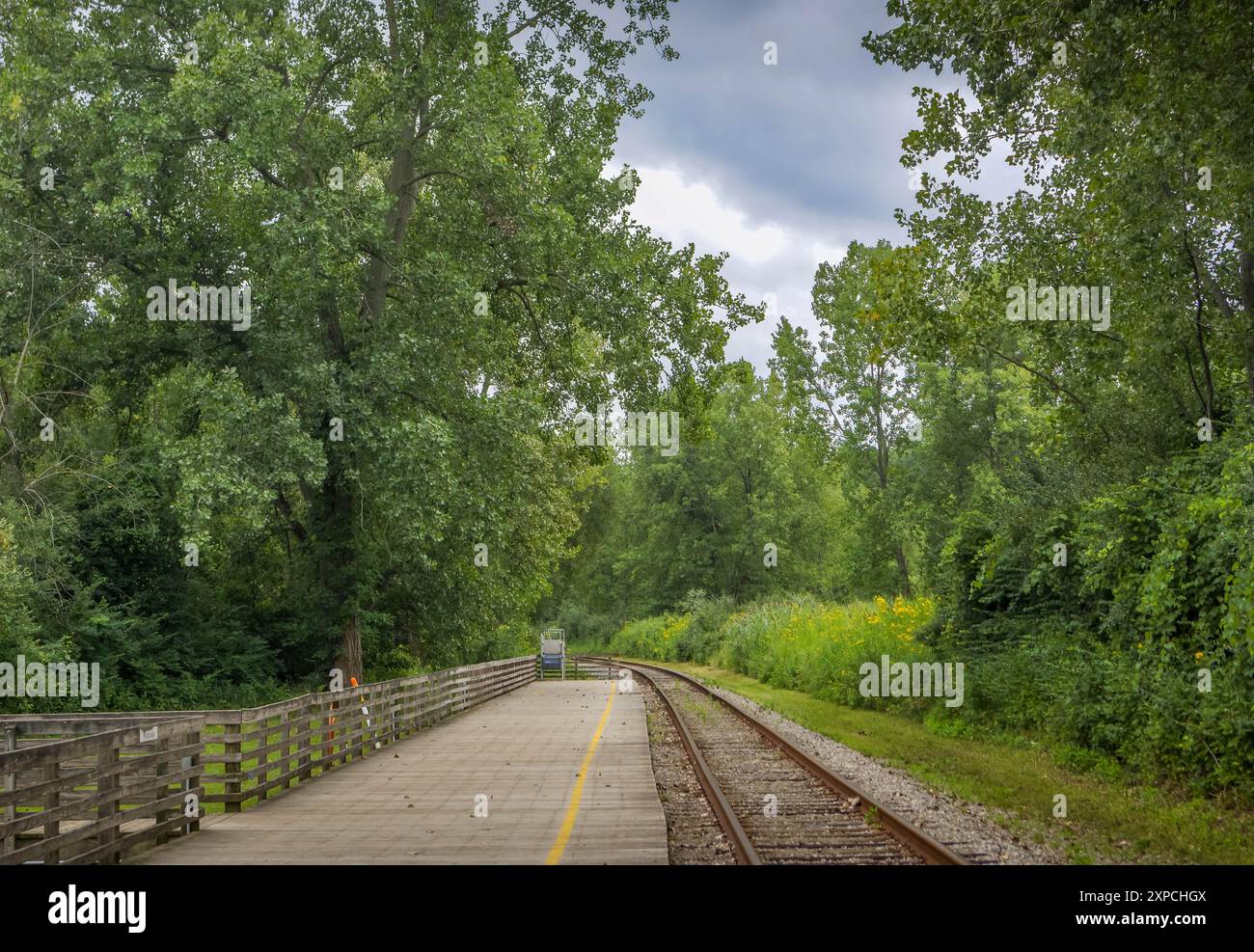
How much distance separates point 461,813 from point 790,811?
3.50m

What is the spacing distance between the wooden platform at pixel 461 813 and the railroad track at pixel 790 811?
833 mm

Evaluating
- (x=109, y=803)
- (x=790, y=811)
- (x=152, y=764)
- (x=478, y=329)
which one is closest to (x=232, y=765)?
(x=152, y=764)

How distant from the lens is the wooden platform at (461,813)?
8.74 metres

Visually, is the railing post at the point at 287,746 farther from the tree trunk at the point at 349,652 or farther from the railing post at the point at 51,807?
the tree trunk at the point at 349,652

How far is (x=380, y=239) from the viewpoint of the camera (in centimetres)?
2048

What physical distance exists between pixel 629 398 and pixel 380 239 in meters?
6.45

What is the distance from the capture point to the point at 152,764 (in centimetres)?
934

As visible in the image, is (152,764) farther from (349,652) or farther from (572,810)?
(349,652)

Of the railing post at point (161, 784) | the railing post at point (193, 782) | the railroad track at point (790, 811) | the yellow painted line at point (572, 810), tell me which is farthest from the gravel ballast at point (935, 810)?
the railing post at point (161, 784)

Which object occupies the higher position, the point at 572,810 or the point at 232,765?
the point at 232,765

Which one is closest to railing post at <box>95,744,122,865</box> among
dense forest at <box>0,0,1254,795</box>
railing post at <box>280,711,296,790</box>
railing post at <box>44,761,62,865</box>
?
railing post at <box>44,761,62,865</box>

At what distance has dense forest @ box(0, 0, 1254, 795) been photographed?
12.8 metres

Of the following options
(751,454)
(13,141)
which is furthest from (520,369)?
(751,454)

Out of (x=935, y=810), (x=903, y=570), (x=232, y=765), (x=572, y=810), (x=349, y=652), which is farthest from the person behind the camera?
(x=903, y=570)
